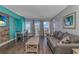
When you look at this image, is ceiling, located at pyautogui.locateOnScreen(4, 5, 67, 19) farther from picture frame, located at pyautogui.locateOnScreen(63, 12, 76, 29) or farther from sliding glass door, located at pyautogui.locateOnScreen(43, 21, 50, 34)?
sliding glass door, located at pyautogui.locateOnScreen(43, 21, 50, 34)

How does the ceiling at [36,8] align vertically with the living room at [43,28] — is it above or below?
above

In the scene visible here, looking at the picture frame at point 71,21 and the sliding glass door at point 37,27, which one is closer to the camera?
the picture frame at point 71,21

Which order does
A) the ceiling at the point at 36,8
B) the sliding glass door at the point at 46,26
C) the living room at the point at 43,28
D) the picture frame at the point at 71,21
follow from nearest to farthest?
the living room at the point at 43,28
the picture frame at the point at 71,21
the ceiling at the point at 36,8
the sliding glass door at the point at 46,26

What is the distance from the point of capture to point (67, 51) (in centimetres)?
305

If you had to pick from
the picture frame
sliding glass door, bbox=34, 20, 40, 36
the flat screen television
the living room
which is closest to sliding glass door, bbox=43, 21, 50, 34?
the living room

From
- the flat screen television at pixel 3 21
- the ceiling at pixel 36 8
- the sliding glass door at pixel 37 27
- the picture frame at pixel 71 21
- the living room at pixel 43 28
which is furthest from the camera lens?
the sliding glass door at pixel 37 27

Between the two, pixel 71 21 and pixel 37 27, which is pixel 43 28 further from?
pixel 71 21

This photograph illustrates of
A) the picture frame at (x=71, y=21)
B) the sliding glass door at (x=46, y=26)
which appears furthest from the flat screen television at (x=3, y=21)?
the sliding glass door at (x=46, y=26)

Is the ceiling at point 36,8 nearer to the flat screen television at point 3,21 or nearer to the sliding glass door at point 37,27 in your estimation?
the flat screen television at point 3,21

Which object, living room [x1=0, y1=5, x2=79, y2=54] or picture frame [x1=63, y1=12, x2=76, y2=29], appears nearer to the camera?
living room [x1=0, y1=5, x2=79, y2=54]

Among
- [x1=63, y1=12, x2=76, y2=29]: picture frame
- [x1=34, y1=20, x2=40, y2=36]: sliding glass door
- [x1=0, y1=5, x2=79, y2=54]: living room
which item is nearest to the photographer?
[x1=0, y1=5, x2=79, y2=54]: living room
